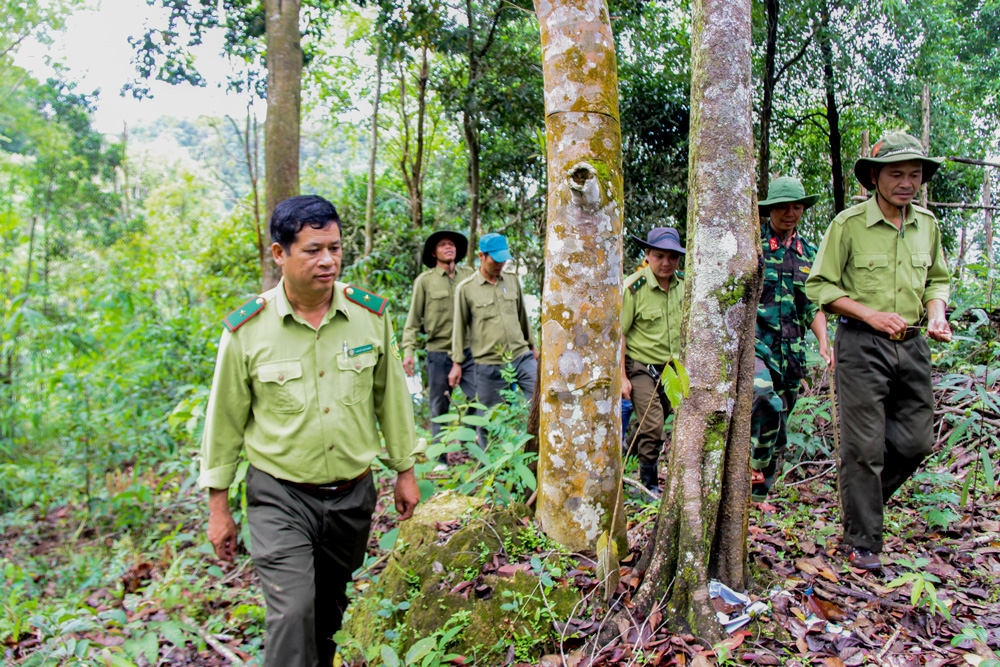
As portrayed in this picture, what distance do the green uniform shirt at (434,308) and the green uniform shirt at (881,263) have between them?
3722mm

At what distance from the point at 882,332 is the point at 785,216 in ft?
4.50

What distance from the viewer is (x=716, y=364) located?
273 centimetres

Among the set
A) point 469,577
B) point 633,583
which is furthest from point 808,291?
point 469,577

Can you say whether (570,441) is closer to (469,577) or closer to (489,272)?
(469,577)

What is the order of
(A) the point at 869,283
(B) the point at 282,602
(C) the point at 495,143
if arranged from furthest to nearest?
(C) the point at 495,143 < (A) the point at 869,283 < (B) the point at 282,602

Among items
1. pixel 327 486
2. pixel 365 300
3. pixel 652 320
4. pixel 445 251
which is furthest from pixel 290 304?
pixel 445 251

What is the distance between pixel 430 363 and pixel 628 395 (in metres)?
2.60

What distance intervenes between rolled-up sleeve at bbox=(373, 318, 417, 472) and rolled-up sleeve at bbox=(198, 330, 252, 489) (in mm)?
571

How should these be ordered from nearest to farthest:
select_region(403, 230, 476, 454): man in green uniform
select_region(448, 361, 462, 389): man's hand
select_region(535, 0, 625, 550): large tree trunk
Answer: select_region(535, 0, 625, 550): large tree trunk < select_region(448, 361, 462, 389): man's hand < select_region(403, 230, 476, 454): man in green uniform

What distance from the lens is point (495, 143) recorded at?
9953 mm

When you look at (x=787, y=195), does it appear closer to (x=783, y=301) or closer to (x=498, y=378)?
(x=783, y=301)

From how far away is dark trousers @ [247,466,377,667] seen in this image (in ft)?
7.83

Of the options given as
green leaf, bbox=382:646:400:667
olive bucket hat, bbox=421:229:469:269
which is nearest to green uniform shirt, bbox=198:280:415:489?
green leaf, bbox=382:646:400:667

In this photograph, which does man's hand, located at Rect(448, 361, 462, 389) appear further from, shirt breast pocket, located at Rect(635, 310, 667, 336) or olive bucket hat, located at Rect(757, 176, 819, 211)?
olive bucket hat, located at Rect(757, 176, 819, 211)
